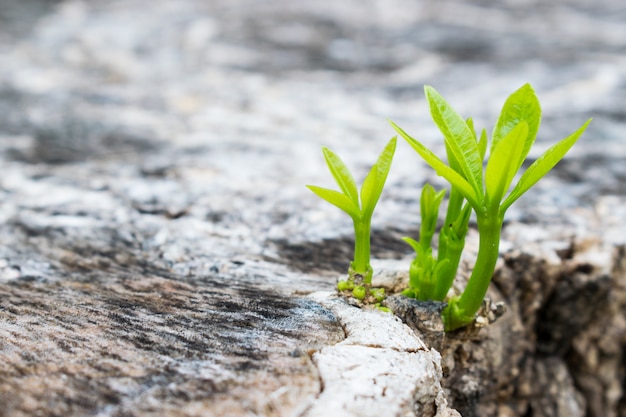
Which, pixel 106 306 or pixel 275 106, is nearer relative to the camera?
pixel 106 306

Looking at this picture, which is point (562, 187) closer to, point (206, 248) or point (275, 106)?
point (206, 248)

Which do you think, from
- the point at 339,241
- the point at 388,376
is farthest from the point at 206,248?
the point at 388,376

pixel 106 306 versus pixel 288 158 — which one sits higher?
pixel 288 158

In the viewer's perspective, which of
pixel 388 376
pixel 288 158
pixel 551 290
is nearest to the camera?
pixel 388 376

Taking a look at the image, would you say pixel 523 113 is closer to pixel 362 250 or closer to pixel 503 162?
pixel 503 162

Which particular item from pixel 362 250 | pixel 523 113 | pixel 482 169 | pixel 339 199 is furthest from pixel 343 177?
pixel 523 113

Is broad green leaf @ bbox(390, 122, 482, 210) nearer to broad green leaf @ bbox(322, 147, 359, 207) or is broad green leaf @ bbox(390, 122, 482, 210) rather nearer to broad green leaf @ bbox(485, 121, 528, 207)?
broad green leaf @ bbox(485, 121, 528, 207)

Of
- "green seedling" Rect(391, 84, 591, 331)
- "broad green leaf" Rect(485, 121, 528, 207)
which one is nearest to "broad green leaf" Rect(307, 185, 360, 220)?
"green seedling" Rect(391, 84, 591, 331)
